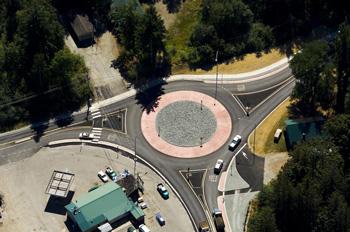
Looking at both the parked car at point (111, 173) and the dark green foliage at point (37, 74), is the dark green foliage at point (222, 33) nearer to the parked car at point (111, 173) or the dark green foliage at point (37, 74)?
the dark green foliage at point (37, 74)

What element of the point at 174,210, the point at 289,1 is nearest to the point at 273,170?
the point at 174,210

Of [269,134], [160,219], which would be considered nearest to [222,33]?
[269,134]

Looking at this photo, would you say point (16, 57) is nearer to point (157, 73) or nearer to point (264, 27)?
point (157, 73)

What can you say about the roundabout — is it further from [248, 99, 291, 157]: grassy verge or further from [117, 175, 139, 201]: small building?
[117, 175, 139, 201]: small building

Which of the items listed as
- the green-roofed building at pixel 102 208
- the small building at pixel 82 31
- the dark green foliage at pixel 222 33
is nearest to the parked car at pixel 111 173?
the green-roofed building at pixel 102 208

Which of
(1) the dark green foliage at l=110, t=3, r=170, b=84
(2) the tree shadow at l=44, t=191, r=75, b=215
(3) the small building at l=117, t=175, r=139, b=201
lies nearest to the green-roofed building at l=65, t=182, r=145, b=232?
(3) the small building at l=117, t=175, r=139, b=201

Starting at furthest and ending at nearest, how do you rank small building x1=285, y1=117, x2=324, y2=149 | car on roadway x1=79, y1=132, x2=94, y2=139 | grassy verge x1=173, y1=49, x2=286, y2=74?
grassy verge x1=173, y1=49, x2=286, y2=74, car on roadway x1=79, y1=132, x2=94, y2=139, small building x1=285, y1=117, x2=324, y2=149
